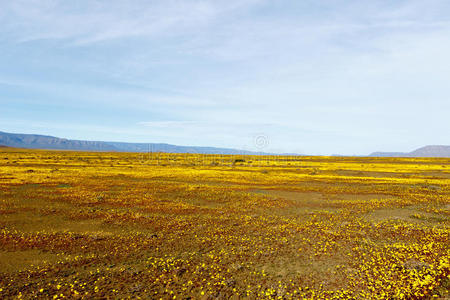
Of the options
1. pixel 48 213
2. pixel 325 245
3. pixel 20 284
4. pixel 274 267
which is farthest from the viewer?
pixel 48 213

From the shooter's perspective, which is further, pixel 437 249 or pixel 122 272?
pixel 437 249

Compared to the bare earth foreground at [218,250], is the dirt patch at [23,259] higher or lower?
lower

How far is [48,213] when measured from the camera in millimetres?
22812

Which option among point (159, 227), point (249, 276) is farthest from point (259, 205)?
point (249, 276)

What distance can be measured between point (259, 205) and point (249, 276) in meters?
16.4

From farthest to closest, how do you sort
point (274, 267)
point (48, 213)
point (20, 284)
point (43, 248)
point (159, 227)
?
point (48, 213), point (159, 227), point (43, 248), point (274, 267), point (20, 284)

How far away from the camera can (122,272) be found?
12164 millimetres

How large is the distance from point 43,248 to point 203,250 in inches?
366

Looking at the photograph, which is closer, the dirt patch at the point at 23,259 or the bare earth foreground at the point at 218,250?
the bare earth foreground at the point at 218,250

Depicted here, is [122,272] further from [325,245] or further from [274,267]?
[325,245]

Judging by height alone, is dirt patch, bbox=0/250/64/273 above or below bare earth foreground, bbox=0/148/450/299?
below

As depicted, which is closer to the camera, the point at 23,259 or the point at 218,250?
the point at 23,259

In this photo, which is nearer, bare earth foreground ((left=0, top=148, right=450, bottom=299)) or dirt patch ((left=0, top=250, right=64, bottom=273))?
bare earth foreground ((left=0, top=148, right=450, bottom=299))

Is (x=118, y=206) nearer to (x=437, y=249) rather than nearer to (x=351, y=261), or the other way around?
(x=351, y=261)
